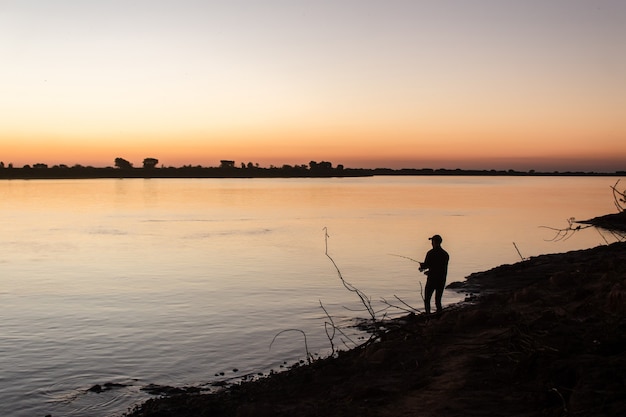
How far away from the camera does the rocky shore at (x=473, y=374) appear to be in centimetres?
691

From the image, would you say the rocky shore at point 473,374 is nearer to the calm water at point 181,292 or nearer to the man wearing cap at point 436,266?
the man wearing cap at point 436,266

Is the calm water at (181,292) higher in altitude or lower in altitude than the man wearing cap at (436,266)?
lower

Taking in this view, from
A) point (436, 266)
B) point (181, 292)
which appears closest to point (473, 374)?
point (436, 266)

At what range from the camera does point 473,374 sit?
8.40 metres

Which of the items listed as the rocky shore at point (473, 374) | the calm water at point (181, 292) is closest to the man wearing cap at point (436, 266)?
the rocky shore at point (473, 374)

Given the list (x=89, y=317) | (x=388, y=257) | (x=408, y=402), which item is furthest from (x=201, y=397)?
(x=388, y=257)

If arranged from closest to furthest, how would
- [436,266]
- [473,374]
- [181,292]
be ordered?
1. [473,374]
2. [436,266]
3. [181,292]

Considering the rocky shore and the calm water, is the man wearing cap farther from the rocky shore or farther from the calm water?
the calm water

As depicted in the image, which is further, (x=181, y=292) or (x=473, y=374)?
(x=181, y=292)

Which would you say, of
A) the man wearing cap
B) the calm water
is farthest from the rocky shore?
the calm water

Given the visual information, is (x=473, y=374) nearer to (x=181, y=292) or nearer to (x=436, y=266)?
(x=436, y=266)

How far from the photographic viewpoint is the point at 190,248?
40125 mm

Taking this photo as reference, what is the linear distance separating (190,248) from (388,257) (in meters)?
13.0

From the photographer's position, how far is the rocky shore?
691 centimetres
